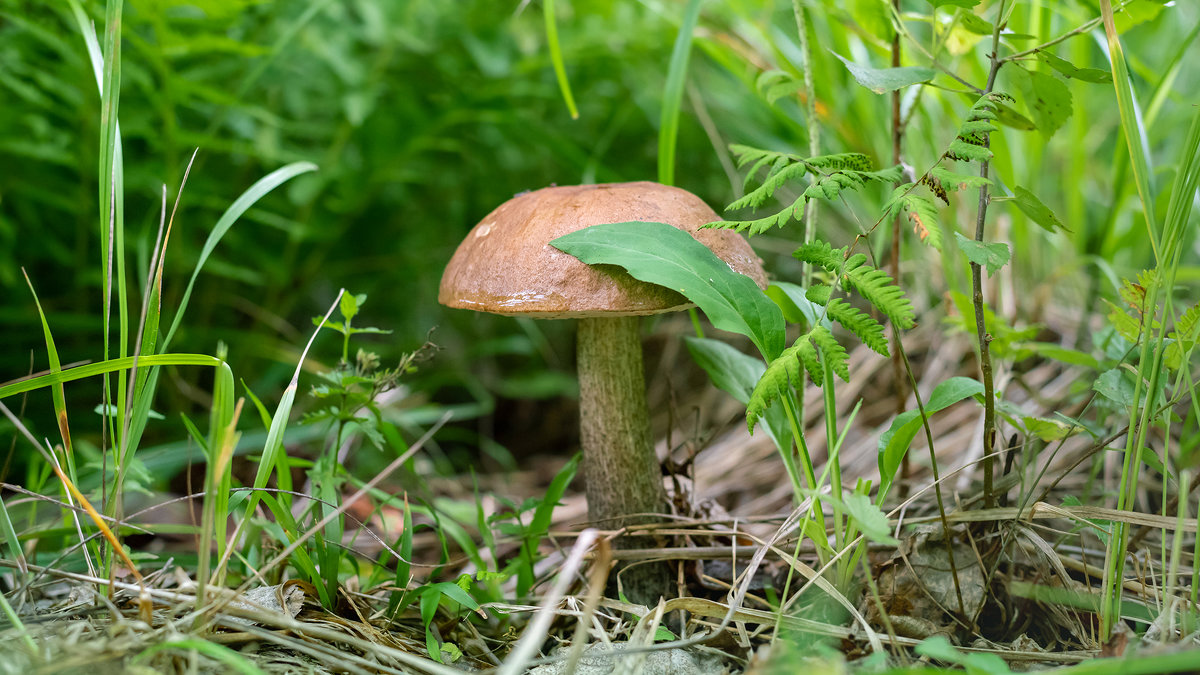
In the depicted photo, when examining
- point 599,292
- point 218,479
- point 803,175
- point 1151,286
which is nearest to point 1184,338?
point 1151,286

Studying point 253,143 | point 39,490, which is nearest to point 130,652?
point 39,490

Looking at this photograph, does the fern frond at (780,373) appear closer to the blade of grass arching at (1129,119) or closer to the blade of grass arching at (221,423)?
the blade of grass arching at (1129,119)

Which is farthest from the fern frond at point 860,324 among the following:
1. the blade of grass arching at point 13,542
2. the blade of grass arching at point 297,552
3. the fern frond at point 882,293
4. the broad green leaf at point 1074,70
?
the blade of grass arching at point 13,542

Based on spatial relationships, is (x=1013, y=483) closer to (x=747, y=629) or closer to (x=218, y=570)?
(x=747, y=629)

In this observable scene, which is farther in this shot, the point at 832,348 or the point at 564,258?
the point at 564,258

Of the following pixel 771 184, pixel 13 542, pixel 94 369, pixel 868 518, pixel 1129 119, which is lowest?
pixel 13 542

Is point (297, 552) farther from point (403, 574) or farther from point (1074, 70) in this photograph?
point (1074, 70)

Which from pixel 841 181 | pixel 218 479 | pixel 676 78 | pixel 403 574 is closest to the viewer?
pixel 218 479
